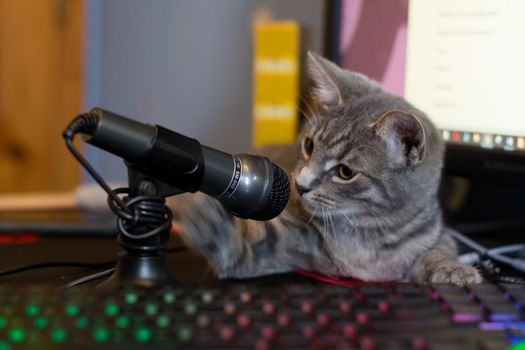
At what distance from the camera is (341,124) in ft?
3.06

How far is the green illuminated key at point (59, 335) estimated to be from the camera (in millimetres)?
490

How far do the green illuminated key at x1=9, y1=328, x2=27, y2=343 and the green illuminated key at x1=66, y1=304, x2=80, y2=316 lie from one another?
43 millimetres

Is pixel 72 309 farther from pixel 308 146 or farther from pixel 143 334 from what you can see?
pixel 308 146

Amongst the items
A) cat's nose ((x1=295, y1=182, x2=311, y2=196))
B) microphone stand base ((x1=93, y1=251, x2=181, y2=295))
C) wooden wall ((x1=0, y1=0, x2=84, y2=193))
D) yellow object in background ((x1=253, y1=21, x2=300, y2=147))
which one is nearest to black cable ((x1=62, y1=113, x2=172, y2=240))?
microphone stand base ((x1=93, y1=251, x2=181, y2=295))

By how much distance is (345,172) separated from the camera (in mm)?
900

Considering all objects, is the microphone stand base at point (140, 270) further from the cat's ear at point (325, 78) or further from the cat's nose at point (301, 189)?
the cat's ear at point (325, 78)

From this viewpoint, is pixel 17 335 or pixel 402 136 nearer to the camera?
pixel 17 335

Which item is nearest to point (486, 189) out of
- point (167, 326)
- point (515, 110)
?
point (515, 110)

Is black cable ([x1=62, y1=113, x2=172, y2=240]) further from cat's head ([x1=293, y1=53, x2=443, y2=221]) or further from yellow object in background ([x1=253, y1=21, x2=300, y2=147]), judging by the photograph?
yellow object in background ([x1=253, y1=21, x2=300, y2=147])

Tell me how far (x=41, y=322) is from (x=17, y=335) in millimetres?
27

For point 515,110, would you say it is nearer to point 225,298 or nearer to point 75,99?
point 225,298

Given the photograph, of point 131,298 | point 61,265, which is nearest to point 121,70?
point 61,265

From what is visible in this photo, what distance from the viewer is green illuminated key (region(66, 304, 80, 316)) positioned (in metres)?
0.54

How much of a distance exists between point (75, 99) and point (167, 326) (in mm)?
1622
